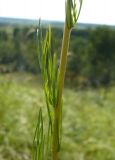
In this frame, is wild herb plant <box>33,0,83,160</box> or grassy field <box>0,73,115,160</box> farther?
grassy field <box>0,73,115,160</box>

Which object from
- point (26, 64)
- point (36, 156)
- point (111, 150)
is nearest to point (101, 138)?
point (111, 150)

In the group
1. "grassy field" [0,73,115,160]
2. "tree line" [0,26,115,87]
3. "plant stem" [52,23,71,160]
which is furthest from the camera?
"tree line" [0,26,115,87]

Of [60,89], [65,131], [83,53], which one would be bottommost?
[83,53]

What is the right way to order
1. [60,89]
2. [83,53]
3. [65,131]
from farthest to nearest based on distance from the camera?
[83,53], [65,131], [60,89]

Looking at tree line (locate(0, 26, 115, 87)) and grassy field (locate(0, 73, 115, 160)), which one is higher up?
grassy field (locate(0, 73, 115, 160))

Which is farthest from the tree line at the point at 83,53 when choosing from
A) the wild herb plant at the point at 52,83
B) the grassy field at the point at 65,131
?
the wild herb plant at the point at 52,83

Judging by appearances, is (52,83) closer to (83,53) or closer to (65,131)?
(65,131)

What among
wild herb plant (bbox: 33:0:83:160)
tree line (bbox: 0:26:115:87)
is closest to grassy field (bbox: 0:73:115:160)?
wild herb plant (bbox: 33:0:83:160)

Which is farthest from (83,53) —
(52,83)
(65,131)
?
(52,83)

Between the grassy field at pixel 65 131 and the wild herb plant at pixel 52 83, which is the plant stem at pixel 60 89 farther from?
the grassy field at pixel 65 131

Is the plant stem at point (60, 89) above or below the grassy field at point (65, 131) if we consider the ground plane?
above

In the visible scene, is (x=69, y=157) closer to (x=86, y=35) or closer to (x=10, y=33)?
(x=10, y=33)

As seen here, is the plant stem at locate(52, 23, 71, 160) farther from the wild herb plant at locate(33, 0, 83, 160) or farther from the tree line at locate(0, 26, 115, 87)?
the tree line at locate(0, 26, 115, 87)
